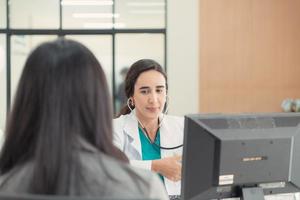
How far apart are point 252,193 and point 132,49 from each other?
5476mm

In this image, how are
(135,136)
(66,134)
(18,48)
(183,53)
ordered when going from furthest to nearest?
(18,48), (183,53), (135,136), (66,134)

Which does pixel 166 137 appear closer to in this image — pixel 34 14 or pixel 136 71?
pixel 136 71

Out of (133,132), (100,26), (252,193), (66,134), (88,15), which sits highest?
(88,15)

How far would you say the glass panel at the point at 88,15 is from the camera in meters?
7.05

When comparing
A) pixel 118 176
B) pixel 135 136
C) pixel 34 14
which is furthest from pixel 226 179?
pixel 34 14

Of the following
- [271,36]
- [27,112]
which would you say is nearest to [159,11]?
[271,36]

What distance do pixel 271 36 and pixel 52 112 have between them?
6.30m

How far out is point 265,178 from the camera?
1.72 meters

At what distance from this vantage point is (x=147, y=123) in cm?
253

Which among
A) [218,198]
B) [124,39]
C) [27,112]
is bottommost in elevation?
[218,198]

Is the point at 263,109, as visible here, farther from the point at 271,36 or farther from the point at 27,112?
the point at 27,112

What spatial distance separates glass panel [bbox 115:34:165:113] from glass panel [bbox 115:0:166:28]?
0.17 meters

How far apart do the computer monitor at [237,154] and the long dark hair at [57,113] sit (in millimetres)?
516

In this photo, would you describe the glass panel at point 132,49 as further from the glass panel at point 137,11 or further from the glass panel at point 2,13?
the glass panel at point 2,13
